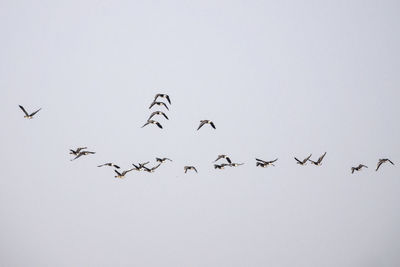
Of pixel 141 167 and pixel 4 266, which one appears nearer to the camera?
pixel 141 167

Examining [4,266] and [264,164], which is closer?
[264,164]

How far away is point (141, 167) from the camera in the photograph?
52969 millimetres

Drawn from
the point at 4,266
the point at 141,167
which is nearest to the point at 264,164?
the point at 141,167

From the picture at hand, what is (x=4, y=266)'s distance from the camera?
19838cm

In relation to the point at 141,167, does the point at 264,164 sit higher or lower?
higher

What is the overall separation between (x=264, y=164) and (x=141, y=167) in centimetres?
1724

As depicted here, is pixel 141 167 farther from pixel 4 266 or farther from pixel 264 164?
pixel 4 266

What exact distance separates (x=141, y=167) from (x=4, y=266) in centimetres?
18281

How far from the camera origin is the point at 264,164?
55.4m

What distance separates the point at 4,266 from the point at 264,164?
190 m
